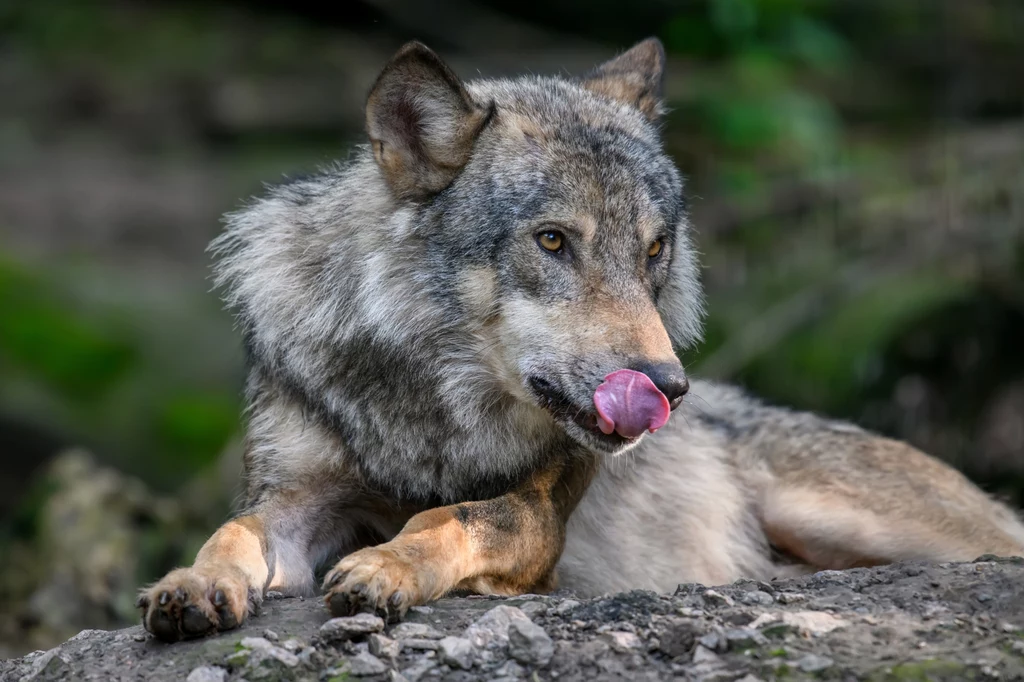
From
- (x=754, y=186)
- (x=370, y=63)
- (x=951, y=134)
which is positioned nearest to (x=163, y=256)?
(x=370, y=63)

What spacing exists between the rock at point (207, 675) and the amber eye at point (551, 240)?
1.89m

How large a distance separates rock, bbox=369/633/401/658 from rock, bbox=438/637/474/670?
0.44 ft

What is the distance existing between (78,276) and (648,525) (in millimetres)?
7208

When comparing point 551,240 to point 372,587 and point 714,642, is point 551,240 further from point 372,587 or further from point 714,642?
point 714,642

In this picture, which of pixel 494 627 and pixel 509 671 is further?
pixel 494 627

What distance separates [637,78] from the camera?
5637 millimetres

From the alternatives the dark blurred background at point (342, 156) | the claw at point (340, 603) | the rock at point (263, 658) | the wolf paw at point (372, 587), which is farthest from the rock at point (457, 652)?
the dark blurred background at point (342, 156)

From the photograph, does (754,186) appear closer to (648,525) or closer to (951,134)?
(951,134)

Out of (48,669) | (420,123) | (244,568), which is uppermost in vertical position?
(420,123)

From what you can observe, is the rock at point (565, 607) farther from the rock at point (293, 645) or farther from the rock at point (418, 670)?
the rock at point (293, 645)

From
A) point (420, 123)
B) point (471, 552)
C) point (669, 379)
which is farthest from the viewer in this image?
point (420, 123)

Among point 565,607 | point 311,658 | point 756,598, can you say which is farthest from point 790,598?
point 311,658

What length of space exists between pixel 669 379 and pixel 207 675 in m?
1.73

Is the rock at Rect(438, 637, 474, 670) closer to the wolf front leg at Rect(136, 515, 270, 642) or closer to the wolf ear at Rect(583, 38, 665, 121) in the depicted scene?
the wolf front leg at Rect(136, 515, 270, 642)
